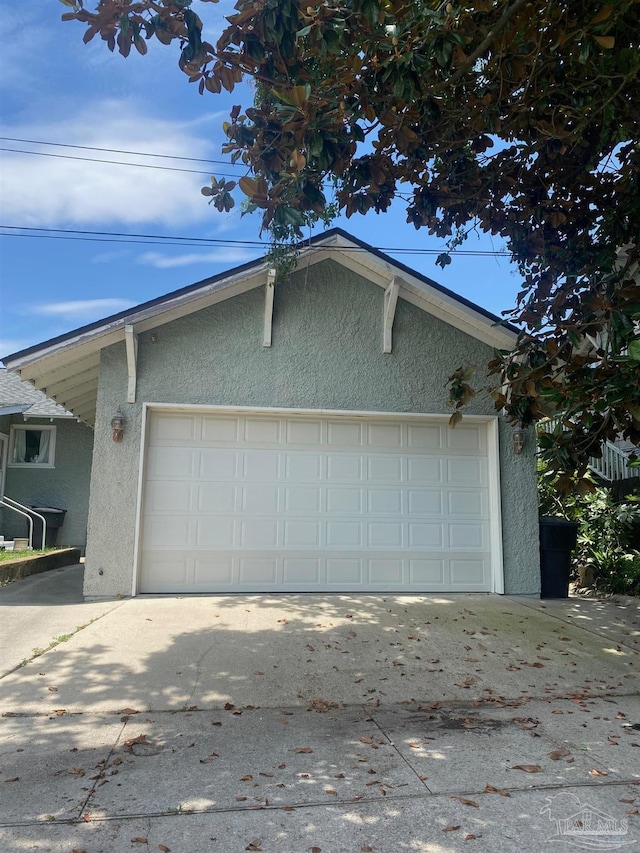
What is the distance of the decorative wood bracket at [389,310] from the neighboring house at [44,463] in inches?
370

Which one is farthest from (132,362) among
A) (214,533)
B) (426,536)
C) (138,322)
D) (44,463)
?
Result: (44,463)

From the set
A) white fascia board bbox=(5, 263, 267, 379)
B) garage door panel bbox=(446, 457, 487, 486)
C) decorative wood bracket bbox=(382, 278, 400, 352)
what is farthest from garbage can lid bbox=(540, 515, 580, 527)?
white fascia board bbox=(5, 263, 267, 379)

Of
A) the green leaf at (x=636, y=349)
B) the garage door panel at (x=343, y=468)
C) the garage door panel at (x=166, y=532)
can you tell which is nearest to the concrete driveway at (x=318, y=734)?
the garage door panel at (x=166, y=532)

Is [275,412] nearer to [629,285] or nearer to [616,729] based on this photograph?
[629,285]

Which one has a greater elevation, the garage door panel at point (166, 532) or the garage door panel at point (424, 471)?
the garage door panel at point (424, 471)

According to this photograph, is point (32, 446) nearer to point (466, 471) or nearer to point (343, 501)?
point (343, 501)

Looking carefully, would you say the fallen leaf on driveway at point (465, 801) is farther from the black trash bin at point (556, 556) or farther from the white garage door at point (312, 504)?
the black trash bin at point (556, 556)

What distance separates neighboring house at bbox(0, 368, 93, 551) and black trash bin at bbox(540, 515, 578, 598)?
10.9 meters

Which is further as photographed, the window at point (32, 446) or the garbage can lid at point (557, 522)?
the window at point (32, 446)

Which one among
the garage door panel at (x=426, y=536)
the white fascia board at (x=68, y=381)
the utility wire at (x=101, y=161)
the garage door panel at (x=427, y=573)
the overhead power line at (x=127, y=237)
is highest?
the utility wire at (x=101, y=161)

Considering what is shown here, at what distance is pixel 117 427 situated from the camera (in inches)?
317

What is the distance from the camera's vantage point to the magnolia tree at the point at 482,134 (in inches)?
173

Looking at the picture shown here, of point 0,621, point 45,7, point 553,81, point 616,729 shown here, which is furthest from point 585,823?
point 45,7

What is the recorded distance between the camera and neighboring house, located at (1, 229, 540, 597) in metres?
8.18
